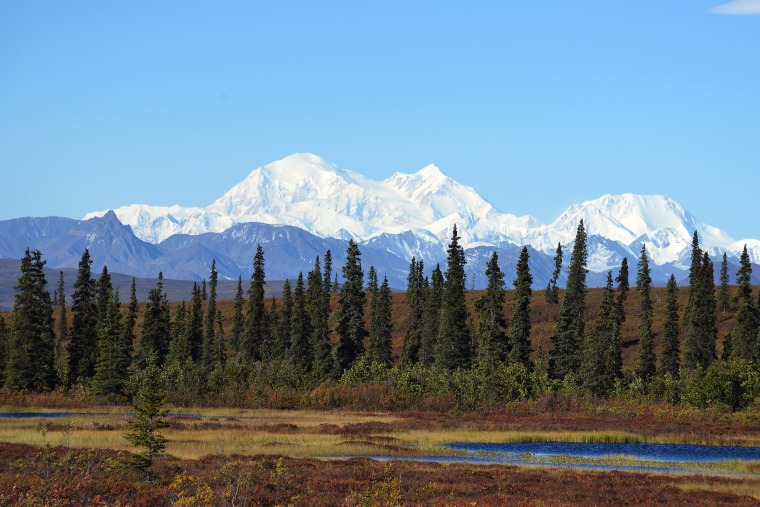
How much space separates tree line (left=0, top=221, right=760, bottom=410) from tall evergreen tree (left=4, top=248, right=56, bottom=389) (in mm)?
116

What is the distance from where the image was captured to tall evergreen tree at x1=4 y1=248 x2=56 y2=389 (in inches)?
3679

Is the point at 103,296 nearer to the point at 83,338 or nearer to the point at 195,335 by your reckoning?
the point at 83,338

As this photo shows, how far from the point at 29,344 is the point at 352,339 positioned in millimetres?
40139

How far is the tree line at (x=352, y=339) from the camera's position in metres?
95.5

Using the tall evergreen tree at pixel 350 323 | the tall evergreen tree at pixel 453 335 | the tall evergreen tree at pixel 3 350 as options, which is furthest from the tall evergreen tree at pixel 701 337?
the tall evergreen tree at pixel 3 350

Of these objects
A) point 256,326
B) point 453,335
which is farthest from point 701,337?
point 256,326

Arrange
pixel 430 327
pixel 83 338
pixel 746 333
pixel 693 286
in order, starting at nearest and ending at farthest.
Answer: pixel 83 338 < pixel 746 333 < pixel 430 327 < pixel 693 286

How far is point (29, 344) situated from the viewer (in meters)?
94.1

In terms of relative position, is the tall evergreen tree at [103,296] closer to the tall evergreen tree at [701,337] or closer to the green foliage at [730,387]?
the green foliage at [730,387]

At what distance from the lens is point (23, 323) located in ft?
313

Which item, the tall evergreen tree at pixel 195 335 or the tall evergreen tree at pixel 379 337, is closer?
the tall evergreen tree at pixel 379 337

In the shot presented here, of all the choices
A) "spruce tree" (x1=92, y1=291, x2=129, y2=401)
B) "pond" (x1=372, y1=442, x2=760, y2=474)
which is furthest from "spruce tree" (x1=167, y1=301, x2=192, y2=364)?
"pond" (x1=372, y1=442, x2=760, y2=474)

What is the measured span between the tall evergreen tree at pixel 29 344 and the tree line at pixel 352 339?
116mm

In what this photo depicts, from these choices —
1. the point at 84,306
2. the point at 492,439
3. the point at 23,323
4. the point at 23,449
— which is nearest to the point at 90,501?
the point at 23,449
